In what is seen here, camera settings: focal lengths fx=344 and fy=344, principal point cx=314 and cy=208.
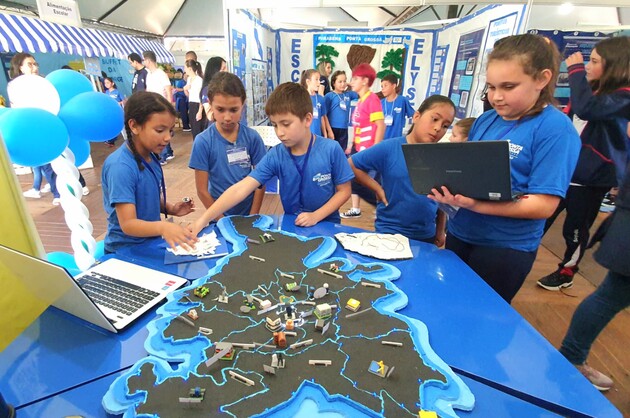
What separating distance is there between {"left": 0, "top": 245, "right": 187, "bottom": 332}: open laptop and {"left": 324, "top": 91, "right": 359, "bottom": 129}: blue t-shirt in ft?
10.7

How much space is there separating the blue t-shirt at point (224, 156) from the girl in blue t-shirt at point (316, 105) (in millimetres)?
1851

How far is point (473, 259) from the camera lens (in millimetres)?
1293

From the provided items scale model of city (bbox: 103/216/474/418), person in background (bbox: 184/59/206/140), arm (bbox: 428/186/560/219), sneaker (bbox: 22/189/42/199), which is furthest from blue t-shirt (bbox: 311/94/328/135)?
sneaker (bbox: 22/189/42/199)

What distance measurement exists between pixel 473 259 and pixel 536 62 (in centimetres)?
68

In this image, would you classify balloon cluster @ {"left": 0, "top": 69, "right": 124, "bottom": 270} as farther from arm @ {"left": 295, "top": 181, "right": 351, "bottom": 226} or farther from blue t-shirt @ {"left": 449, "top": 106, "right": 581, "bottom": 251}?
blue t-shirt @ {"left": 449, "top": 106, "right": 581, "bottom": 251}

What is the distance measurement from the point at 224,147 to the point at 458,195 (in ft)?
3.94

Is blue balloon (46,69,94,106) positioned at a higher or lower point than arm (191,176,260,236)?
higher

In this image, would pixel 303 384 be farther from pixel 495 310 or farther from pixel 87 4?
pixel 87 4

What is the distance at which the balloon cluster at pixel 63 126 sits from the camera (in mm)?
1300

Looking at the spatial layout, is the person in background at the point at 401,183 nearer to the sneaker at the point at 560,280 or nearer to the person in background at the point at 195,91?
the sneaker at the point at 560,280

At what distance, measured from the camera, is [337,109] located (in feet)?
13.2

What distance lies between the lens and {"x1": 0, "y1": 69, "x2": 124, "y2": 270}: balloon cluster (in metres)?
1.30

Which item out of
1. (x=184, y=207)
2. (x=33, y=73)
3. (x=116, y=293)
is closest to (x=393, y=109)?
(x=184, y=207)

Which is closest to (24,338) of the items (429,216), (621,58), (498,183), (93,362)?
(93,362)
